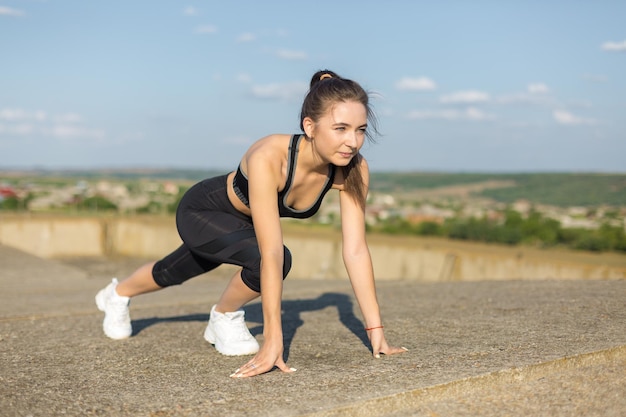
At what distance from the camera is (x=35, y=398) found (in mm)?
3426

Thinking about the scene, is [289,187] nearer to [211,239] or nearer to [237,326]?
[211,239]

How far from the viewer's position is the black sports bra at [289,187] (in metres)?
3.90

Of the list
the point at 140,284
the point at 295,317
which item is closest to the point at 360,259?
the point at 140,284

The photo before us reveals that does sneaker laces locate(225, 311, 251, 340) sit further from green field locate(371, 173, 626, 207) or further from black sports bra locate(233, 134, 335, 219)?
green field locate(371, 173, 626, 207)

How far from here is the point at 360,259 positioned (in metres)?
4.19

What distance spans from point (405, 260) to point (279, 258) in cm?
925

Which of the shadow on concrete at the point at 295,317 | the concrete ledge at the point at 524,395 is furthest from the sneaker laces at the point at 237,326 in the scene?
the concrete ledge at the point at 524,395

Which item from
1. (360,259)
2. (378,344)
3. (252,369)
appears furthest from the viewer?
(360,259)

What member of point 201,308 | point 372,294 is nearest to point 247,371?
point 372,294

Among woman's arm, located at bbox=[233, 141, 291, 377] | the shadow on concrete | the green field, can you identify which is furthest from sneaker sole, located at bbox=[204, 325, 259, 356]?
the green field

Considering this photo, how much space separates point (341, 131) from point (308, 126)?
20 cm

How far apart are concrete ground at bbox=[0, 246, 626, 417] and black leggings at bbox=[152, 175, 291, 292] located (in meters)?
0.48

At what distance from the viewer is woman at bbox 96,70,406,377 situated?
12.1ft

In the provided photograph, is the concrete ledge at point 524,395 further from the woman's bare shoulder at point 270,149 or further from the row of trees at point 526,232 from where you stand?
the row of trees at point 526,232
